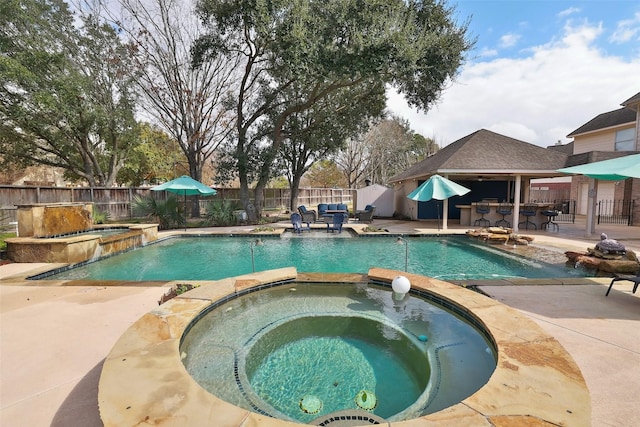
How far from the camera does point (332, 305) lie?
4.62 metres

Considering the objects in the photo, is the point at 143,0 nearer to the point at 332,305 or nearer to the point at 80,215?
the point at 80,215

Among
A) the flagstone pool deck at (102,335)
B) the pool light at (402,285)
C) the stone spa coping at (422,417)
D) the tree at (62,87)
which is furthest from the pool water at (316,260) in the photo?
the tree at (62,87)

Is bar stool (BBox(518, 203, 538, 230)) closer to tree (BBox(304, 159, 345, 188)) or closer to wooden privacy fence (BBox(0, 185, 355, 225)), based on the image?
wooden privacy fence (BBox(0, 185, 355, 225))

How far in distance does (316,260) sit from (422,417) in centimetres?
675

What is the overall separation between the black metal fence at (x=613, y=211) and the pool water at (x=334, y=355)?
18559 millimetres

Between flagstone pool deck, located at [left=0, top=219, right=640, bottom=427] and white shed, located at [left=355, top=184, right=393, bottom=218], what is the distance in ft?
44.4

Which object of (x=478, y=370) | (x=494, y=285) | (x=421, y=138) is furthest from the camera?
(x=421, y=138)

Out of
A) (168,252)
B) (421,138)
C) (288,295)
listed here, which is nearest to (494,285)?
(288,295)

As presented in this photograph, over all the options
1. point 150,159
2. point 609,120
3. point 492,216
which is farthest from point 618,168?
point 150,159

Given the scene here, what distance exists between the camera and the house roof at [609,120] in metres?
17.1

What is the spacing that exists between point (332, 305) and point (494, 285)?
309cm

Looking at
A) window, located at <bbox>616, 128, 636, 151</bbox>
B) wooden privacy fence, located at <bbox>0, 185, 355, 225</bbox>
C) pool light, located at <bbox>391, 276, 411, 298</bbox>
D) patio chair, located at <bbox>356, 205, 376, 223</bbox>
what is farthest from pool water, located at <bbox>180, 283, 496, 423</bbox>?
window, located at <bbox>616, 128, 636, 151</bbox>

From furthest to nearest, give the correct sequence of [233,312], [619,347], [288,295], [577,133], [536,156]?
[577,133]
[536,156]
[288,295]
[233,312]
[619,347]

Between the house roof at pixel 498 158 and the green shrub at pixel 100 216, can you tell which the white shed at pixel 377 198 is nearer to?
the house roof at pixel 498 158
